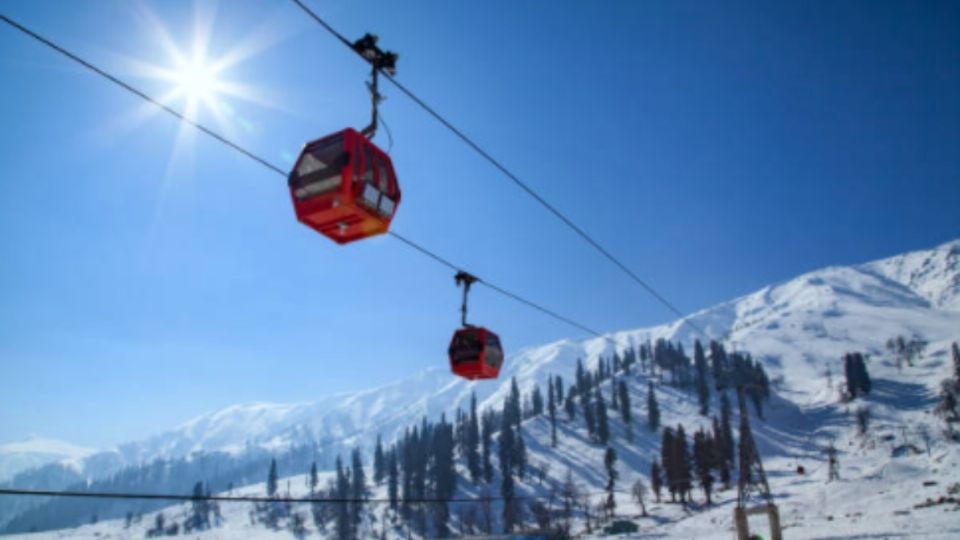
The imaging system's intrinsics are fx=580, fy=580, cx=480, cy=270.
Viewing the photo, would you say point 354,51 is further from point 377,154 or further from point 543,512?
point 543,512

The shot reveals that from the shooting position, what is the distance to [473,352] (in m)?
18.4

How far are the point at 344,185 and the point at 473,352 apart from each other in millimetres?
9931

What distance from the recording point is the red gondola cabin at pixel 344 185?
31.6 feet

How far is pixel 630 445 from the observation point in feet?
527

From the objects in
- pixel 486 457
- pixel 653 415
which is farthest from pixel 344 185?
pixel 653 415

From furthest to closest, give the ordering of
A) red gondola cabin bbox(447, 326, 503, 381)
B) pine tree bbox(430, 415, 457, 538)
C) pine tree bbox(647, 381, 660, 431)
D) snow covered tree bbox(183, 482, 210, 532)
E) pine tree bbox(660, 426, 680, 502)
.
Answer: snow covered tree bbox(183, 482, 210, 532) → pine tree bbox(647, 381, 660, 431) → pine tree bbox(430, 415, 457, 538) → pine tree bbox(660, 426, 680, 502) → red gondola cabin bbox(447, 326, 503, 381)

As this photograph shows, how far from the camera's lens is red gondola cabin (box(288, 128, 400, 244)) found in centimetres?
964

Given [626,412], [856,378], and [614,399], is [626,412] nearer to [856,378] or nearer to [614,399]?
[614,399]

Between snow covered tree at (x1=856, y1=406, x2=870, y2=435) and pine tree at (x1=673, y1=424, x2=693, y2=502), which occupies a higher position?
snow covered tree at (x1=856, y1=406, x2=870, y2=435)

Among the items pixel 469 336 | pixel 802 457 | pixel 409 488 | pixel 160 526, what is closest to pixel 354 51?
pixel 469 336

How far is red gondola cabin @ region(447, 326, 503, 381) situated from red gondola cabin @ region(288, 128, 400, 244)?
8.59 metres

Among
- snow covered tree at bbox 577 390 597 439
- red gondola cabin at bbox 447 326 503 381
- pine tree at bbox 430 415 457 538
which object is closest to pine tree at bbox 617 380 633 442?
snow covered tree at bbox 577 390 597 439

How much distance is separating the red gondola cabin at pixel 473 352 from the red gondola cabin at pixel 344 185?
8.59 m

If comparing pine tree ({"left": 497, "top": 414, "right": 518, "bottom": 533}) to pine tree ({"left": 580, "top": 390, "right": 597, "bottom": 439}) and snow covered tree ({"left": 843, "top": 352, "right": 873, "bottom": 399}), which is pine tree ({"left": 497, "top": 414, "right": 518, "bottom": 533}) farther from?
snow covered tree ({"left": 843, "top": 352, "right": 873, "bottom": 399})
